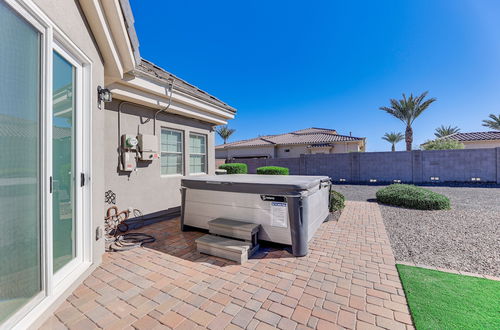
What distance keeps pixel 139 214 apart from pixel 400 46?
13831 mm

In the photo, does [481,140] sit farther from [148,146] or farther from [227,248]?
[148,146]

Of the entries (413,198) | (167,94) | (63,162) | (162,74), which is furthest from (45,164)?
(413,198)

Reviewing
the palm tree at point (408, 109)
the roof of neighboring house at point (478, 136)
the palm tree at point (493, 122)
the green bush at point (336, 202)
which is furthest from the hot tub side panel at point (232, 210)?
the palm tree at point (493, 122)

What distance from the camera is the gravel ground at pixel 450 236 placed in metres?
3.19

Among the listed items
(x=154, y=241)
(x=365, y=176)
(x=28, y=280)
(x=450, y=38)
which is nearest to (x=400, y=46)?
(x=450, y=38)

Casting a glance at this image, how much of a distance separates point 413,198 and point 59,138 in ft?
29.0

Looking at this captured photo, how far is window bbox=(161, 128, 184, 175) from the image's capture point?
5.72m

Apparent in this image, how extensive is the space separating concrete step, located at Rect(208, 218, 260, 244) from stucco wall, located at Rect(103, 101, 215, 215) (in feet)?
7.77

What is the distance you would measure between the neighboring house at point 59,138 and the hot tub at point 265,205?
1.65 metres

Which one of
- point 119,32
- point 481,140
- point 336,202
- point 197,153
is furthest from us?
point 481,140

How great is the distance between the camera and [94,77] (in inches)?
118

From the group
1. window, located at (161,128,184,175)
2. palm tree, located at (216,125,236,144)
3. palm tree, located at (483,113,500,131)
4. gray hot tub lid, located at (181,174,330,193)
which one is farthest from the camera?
palm tree, located at (216,125,236,144)

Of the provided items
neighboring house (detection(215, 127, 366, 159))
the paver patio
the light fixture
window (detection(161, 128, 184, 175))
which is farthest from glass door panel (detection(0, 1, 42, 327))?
neighboring house (detection(215, 127, 366, 159))

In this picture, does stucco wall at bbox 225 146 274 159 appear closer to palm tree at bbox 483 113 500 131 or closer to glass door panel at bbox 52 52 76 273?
palm tree at bbox 483 113 500 131
